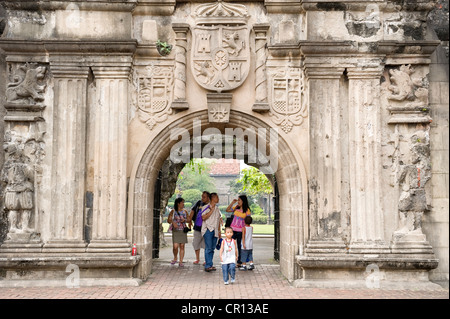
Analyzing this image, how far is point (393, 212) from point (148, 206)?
4492 mm

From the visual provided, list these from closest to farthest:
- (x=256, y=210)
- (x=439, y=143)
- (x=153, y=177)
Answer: (x=439, y=143) → (x=153, y=177) → (x=256, y=210)

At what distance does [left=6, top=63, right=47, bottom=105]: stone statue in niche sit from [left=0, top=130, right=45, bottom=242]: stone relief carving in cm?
60

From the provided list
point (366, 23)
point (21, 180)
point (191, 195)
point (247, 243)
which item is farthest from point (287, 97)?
point (191, 195)

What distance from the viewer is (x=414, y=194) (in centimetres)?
823

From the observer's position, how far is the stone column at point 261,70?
8586 millimetres

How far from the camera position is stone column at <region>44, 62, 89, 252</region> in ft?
26.8

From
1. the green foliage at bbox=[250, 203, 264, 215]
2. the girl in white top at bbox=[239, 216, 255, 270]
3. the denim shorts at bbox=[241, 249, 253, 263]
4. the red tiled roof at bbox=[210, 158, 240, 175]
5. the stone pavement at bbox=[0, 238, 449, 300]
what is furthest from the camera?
the red tiled roof at bbox=[210, 158, 240, 175]

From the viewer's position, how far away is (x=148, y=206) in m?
8.92

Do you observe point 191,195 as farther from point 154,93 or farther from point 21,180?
point 21,180

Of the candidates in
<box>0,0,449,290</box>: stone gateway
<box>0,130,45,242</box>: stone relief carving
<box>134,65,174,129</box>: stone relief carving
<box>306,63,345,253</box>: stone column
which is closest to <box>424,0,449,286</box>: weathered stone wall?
<box>0,0,449,290</box>: stone gateway

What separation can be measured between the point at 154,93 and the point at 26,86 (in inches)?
89.5

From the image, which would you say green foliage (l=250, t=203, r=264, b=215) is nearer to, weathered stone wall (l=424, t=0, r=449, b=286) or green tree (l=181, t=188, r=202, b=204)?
green tree (l=181, t=188, r=202, b=204)

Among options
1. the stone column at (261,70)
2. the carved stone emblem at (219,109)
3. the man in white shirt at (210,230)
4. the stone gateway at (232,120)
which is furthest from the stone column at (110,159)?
the stone column at (261,70)

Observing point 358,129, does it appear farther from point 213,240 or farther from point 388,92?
point 213,240
